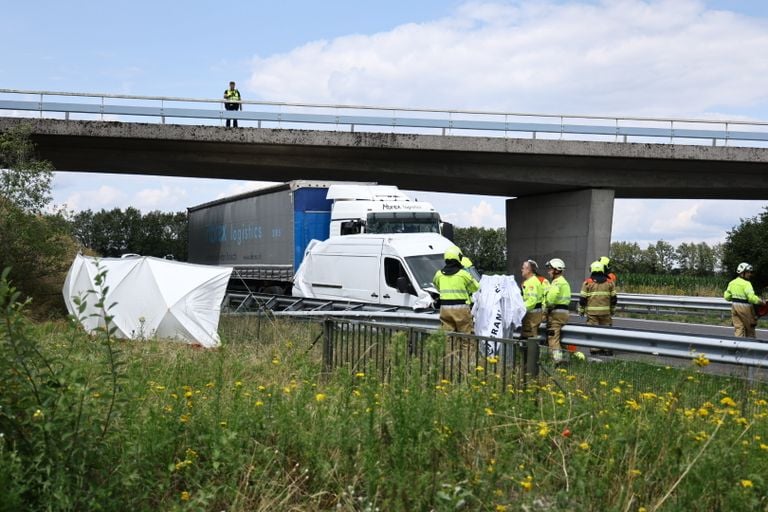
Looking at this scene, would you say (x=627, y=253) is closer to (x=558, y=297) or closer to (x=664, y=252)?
(x=664, y=252)

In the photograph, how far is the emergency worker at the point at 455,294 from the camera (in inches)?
450

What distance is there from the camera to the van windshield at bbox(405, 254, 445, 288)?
53.7 ft

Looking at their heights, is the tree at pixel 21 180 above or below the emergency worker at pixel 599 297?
above

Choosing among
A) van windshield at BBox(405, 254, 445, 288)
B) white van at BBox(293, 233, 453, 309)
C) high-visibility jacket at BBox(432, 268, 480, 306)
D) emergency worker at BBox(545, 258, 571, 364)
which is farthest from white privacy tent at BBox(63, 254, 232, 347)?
emergency worker at BBox(545, 258, 571, 364)

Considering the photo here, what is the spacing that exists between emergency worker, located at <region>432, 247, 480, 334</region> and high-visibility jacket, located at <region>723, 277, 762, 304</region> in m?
4.83

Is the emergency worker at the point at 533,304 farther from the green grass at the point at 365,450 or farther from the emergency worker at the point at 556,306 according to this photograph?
the green grass at the point at 365,450

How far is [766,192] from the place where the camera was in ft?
119

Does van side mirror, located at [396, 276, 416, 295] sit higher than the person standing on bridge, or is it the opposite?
the person standing on bridge

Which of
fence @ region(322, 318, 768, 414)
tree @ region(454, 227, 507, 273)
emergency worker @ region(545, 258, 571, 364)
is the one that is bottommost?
fence @ region(322, 318, 768, 414)

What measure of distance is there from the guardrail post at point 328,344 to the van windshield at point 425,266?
23.8 ft

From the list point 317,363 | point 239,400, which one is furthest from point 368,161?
point 239,400

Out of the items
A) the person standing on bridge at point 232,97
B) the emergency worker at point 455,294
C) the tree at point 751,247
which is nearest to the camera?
the emergency worker at point 455,294

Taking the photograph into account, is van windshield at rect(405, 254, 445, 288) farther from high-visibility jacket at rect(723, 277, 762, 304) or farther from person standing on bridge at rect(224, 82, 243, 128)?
person standing on bridge at rect(224, 82, 243, 128)

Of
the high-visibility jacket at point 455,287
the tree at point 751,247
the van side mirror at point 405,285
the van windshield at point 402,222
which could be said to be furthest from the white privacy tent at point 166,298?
the tree at point 751,247
